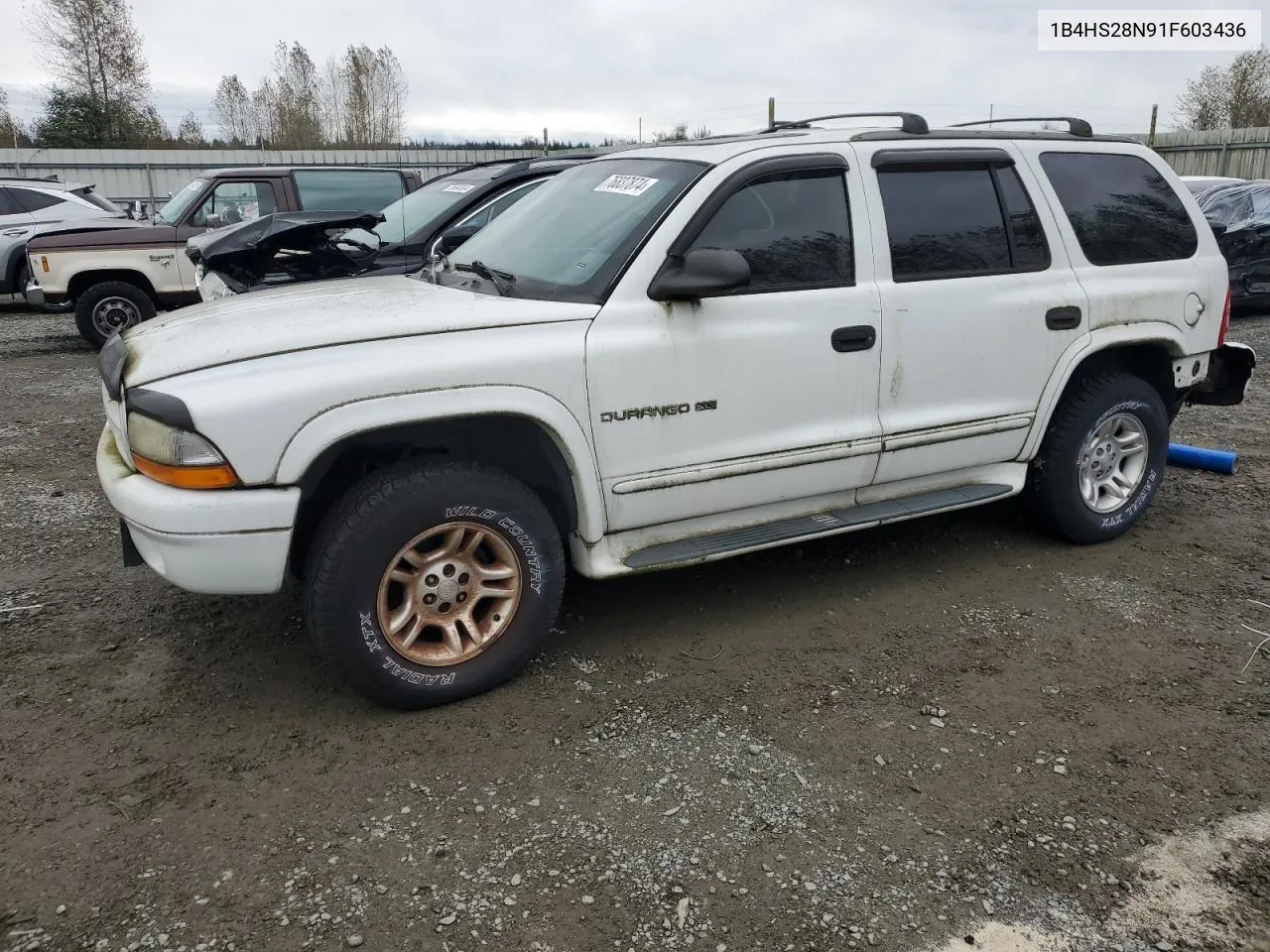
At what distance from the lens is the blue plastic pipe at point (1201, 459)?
5598mm

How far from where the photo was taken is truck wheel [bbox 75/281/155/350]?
9.85 metres

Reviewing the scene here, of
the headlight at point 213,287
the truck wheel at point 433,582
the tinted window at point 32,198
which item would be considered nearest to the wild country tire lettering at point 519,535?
the truck wheel at point 433,582

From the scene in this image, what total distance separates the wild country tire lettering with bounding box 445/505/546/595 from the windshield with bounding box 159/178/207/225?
8285 millimetres

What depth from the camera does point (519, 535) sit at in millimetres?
3279

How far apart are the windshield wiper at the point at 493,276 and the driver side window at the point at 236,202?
617 centimetres

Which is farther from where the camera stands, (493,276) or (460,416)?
(493,276)

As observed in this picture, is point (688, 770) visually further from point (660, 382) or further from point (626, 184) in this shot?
point (626, 184)

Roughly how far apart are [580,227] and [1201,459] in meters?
4.06

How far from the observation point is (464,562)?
3.26 m

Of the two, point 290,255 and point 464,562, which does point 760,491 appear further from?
point 290,255

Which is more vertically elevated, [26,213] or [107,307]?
[26,213]

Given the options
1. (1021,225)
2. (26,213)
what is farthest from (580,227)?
(26,213)

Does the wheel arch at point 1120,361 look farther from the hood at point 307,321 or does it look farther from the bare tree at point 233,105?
the bare tree at point 233,105

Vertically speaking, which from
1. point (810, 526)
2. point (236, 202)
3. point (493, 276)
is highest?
point (236, 202)
